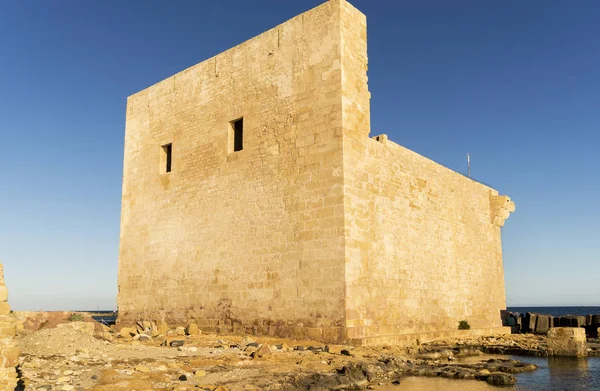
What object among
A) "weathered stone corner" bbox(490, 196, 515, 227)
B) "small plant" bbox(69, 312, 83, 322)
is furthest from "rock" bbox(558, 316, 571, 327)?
"small plant" bbox(69, 312, 83, 322)

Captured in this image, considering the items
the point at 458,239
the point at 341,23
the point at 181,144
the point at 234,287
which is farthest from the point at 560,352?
the point at 181,144

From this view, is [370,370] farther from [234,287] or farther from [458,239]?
[458,239]

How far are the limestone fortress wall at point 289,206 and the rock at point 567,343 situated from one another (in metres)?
2.75

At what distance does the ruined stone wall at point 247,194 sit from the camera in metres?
10.4

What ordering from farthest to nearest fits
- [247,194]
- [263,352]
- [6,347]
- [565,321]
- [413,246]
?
[565,321]
[413,246]
[247,194]
[263,352]
[6,347]

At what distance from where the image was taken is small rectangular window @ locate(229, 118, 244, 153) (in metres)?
12.7

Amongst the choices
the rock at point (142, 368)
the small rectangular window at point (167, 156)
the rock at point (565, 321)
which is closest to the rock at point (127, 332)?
the small rectangular window at point (167, 156)

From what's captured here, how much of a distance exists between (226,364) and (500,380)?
413 centimetres

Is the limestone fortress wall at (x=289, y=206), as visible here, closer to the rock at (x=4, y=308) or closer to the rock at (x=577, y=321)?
the rock at (x=577, y=321)

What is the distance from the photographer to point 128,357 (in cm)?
846

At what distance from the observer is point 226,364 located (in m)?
7.91

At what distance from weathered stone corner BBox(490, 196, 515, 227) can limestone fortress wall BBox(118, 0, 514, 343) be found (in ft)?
7.79

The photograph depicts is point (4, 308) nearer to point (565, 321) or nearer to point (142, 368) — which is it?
point (142, 368)

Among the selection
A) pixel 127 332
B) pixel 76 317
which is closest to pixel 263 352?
pixel 127 332
